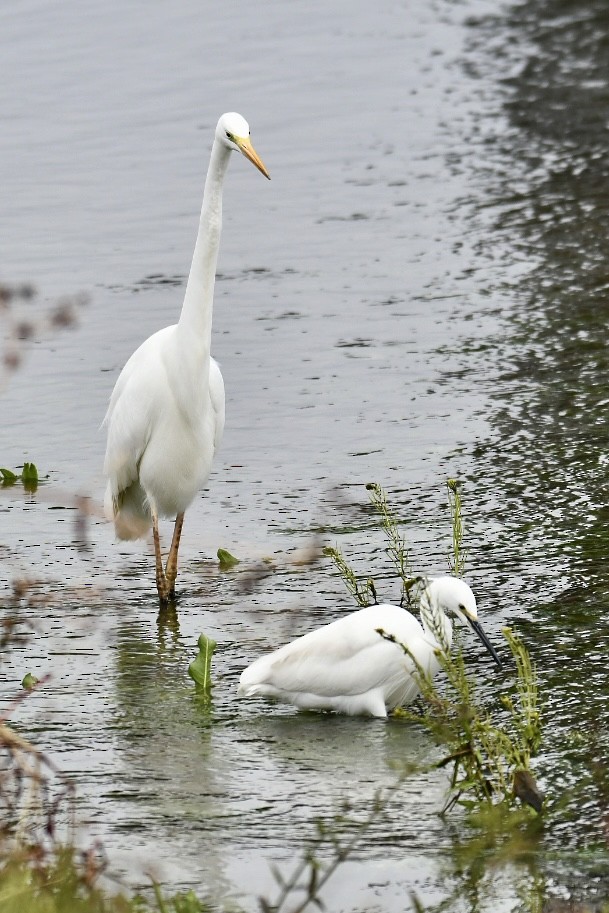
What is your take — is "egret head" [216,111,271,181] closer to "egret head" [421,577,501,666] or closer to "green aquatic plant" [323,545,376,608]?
"green aquatic plant" [323,545,376,608]

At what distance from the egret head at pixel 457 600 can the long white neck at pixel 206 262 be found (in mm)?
1760

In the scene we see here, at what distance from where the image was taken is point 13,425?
9.51 meters

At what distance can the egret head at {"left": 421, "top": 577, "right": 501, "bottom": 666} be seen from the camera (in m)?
5.68

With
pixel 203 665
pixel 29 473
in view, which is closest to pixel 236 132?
pixel 203 665

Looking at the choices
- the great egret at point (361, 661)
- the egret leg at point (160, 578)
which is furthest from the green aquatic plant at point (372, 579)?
the egret leg at point (160, 578)

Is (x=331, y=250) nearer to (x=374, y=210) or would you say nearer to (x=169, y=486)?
(x=374, y=210)

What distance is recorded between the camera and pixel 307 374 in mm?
10148

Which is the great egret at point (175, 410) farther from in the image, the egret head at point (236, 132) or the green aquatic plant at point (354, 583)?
the green aquatic plant at point (354, 583)

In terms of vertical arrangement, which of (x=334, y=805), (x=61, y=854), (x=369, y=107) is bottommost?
(x=369, y=107)

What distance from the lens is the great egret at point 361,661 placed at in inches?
225

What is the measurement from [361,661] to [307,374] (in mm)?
4538

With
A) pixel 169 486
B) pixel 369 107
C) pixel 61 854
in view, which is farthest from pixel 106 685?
pixel 369 107

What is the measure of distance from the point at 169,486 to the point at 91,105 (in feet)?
31.8

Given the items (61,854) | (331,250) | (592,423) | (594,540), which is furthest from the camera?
(331,250)
